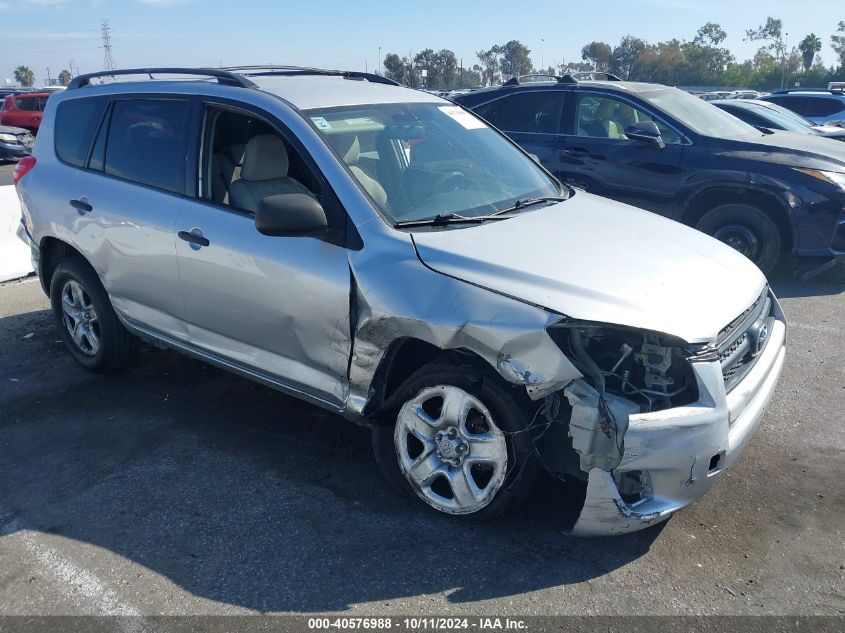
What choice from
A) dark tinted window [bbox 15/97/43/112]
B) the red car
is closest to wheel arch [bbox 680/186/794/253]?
the red car

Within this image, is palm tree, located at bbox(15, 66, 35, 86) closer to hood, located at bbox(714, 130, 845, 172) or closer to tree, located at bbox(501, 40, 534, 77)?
tree, located at bbox(501, 40, 534, 77)

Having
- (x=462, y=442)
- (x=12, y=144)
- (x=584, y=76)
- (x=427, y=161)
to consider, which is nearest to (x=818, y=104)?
(x=584, y=76)

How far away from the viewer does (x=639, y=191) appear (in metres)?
7.61

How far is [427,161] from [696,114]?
16.0ft

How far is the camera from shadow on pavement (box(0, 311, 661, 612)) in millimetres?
3045

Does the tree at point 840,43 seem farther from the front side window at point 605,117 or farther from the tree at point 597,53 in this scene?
the front side window at point 605,117

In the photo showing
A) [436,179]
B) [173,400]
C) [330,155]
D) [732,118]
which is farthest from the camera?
[732,118]

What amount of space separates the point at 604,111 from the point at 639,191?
3.21 feet

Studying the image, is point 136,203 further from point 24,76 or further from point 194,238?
point 24,76

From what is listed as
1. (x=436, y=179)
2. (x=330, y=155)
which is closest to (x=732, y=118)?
(x=436, y=179)

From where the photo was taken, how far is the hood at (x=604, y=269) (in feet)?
9.83

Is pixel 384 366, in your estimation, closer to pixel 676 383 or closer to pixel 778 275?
pixel 676 383

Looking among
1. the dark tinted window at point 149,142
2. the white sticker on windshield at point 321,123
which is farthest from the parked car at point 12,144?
the white sticker on windshield at point 321,123

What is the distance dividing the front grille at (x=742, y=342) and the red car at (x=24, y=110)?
23.9m
